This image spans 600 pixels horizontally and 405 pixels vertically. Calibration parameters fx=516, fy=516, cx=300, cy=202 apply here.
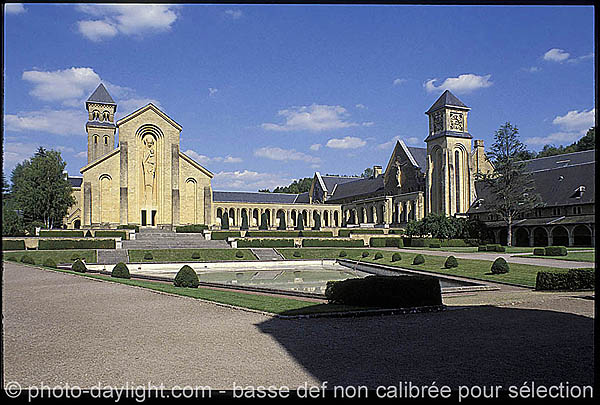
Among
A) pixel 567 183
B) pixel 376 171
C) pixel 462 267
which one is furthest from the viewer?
pixel 376 171

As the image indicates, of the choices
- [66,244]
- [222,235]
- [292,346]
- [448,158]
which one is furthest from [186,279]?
[448,158]

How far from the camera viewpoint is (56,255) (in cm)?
3425

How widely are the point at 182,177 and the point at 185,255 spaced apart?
75.5ft

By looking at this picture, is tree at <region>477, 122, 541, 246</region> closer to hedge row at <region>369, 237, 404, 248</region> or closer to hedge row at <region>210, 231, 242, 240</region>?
hedge row at <region>369, 237, 404, 248</region>

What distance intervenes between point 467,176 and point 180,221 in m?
33.5

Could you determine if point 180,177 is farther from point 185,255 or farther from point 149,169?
point 185,255

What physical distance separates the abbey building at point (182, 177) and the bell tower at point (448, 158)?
0.11m

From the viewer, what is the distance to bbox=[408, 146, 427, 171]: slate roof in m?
67.7

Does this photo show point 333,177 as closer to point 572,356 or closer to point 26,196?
point 26,196

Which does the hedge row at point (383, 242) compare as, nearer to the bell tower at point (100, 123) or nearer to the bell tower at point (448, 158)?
the bell tower at point (448, 158)

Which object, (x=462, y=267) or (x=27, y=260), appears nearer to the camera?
(x=462, y=267)

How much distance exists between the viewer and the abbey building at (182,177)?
2176 inches

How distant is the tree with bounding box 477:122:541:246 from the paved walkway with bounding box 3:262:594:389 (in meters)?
36.2

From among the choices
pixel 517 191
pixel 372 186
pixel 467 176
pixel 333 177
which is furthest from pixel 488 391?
pixel 333 177
